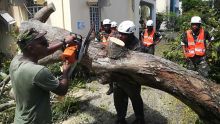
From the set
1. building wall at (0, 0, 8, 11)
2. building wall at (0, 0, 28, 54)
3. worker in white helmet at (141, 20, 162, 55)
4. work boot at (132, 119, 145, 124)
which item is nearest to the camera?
work boot at (132, 119, 145, 124)

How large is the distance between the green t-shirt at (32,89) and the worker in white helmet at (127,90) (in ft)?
5.55

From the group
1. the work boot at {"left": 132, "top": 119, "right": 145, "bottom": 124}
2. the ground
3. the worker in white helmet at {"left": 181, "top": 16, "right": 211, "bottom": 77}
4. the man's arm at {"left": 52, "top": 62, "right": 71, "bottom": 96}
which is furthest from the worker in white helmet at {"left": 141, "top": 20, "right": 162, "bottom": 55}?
the man's arm at {"left": 52, "top": 62, "right": 71, "bottom": 96}

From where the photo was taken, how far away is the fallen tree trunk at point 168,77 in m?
3.98

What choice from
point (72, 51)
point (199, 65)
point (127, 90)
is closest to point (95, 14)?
point (199, 65)

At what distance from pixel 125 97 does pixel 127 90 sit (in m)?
0.35

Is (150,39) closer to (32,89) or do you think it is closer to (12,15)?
(12,15)

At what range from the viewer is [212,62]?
22.5ft

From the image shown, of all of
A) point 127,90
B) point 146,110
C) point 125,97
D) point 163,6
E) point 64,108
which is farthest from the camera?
point 163,6

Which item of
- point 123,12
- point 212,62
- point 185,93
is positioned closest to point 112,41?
point 185,93

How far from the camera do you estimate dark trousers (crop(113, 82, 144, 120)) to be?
5.00 meters

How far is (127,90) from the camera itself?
5.00 m

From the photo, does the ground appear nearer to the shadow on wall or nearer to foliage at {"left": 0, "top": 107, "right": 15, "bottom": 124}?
foliage at {"left": 0, "top": 107, "right": 15, "bottom": 124}

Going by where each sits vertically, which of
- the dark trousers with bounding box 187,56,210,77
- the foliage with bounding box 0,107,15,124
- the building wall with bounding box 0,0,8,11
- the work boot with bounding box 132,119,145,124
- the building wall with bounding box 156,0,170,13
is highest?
the building wall with bounding box 156,0,170,13

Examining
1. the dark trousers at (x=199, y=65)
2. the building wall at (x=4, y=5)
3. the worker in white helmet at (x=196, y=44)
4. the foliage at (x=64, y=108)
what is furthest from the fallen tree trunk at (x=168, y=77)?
the building wall at (x=4, y=5)
